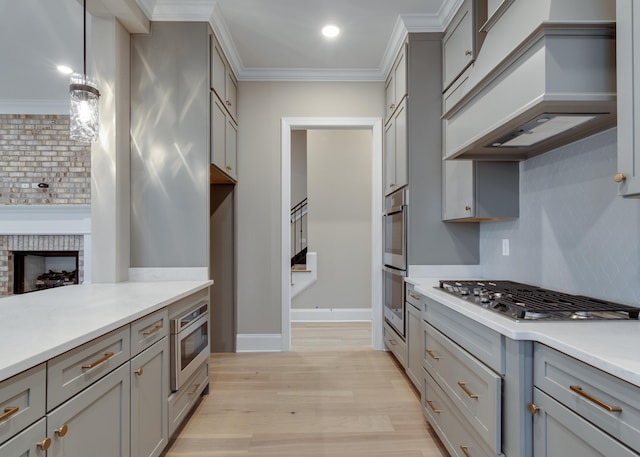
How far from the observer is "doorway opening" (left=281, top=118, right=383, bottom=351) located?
3617 mm

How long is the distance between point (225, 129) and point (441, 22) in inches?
79.1

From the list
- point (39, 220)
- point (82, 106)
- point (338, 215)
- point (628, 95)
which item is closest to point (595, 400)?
point (628, 95)

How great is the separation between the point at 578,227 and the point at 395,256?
4.97 ft

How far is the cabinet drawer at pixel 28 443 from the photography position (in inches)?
35.3

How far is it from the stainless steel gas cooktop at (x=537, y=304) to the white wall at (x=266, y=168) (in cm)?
205

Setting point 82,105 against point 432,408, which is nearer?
point 82,105

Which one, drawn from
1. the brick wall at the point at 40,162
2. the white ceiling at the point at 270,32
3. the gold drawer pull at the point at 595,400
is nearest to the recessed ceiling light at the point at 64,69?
the white ceiling at the point at 270,32

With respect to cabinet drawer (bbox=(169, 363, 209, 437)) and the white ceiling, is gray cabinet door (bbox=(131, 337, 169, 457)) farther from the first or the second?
the white ceiling

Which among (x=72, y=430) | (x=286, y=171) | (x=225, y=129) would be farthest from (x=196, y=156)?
(x=72, y=430)

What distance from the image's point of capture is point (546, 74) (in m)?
→ 1.33

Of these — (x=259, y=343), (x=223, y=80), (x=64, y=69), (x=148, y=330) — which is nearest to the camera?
(x=148, y=330)

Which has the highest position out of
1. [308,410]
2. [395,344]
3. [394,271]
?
[394,271]

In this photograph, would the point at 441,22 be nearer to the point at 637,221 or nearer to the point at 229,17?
the point at 229,17

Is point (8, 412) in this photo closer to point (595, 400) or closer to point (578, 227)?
point (595, 400)
